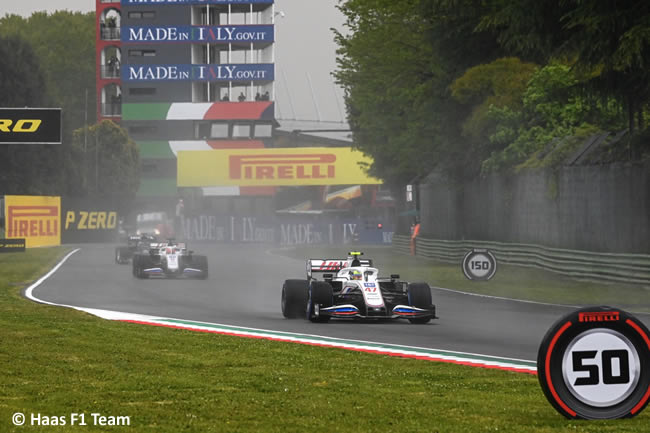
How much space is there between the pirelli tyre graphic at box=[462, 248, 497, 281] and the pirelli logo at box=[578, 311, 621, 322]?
20.8m

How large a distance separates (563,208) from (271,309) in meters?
13.1

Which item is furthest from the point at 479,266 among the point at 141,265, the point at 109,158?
the point at 109,158

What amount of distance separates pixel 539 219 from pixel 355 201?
5459cm

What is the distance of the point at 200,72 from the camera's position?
106562mm

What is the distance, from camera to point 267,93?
108m

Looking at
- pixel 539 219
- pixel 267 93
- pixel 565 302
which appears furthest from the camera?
pixel 267 93

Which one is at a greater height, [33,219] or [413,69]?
[413,69]

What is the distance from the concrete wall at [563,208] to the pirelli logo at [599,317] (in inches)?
756

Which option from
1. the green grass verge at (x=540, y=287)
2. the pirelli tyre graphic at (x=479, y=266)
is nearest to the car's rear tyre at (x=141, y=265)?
the green grass verge at (x=540, y=287)

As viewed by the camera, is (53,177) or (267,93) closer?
(53,177)

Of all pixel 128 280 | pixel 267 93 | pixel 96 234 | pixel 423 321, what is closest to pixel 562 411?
pixel 423 321

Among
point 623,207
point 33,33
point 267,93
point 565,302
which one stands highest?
point 33,33

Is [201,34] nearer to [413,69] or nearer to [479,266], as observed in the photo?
[413,69]

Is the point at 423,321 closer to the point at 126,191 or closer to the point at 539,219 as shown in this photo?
the point at 539,219
